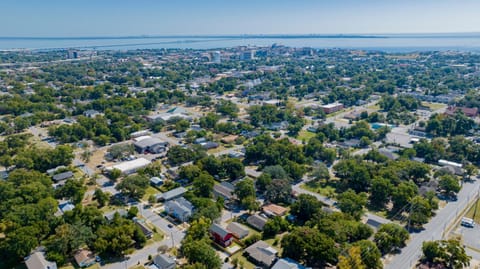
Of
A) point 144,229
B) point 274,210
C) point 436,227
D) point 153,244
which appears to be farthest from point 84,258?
point 436,227

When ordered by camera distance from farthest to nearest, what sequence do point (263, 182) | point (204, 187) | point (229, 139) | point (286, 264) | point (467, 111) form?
point (467, 111) → point (229, 139) → point (263, 182) → point (204, 187) → point (286, 264)

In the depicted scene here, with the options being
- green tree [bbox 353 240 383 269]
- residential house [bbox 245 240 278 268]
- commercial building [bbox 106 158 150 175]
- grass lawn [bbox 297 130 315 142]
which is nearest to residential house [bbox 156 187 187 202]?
commercial building [bbox 106 158 150 175]

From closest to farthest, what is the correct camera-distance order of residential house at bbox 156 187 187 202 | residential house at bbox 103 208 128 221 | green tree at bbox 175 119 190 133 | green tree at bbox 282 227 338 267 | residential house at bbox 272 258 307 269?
residential house at bbox 272 258 307 269 < green tree at bbox 282 227 338 267 < residential house at bbox 103 208 128 221 < residential house at bbox 156 187 187 202 < green tree at bbox 175 119 190 133

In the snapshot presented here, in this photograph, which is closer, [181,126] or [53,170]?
[53,170]

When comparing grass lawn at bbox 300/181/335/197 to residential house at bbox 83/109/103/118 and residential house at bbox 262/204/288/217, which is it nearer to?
residential house at bbox 262/204/288/217

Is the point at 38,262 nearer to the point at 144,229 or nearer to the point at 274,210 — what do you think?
the point at 144,229

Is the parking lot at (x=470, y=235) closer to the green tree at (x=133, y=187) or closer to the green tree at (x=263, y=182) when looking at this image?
the green tree at (x=263, y=182)
